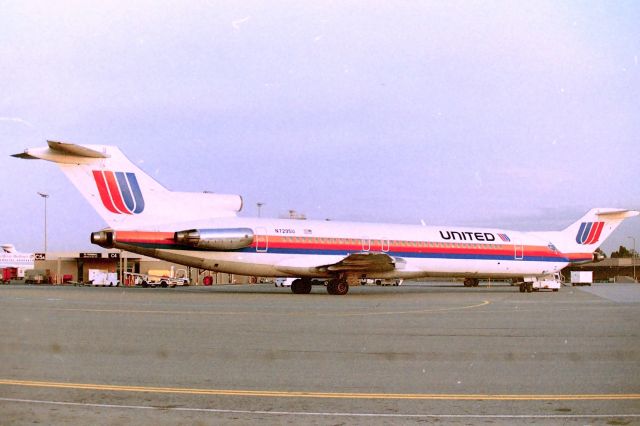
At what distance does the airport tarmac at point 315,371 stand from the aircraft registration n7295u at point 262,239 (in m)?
12.0

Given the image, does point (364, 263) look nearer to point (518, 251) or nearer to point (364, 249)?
point (364, 249)

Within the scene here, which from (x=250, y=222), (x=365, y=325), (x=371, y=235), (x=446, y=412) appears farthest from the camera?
(x=371, y=235)

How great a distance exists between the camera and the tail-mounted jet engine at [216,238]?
27406 millimetres

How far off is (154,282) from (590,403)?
166 feet

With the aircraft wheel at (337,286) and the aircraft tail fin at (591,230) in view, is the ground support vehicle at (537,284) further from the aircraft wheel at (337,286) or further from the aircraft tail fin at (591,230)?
the aircraft wheel at (337,286)

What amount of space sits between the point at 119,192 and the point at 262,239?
6.48 meters

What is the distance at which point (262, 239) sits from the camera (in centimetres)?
2942

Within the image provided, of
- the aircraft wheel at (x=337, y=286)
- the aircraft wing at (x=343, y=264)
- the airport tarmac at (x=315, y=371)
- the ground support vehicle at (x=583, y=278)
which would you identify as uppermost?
the aircraft wing at (x=343, y=264)

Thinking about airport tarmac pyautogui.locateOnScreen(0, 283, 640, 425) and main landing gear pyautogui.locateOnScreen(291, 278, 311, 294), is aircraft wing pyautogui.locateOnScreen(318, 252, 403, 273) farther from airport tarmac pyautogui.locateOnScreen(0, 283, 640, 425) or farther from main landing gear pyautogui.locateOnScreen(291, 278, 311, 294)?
airport tarmac pyautogui.locateOnScreen(0, 283, 640, 425)

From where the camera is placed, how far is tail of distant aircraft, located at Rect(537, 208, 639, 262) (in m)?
41.1

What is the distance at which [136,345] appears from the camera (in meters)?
10.6

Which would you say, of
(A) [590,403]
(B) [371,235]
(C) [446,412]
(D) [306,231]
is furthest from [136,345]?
(B) [371,235]

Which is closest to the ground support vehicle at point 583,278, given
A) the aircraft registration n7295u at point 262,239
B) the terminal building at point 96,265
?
the aircraft registration n7295u at point 262,239

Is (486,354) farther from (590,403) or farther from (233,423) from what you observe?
(233,423)
